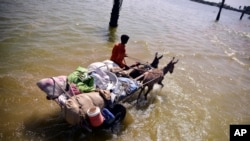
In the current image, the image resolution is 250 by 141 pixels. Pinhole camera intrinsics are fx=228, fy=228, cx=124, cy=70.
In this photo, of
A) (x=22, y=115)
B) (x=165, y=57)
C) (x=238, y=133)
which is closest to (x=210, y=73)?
(x=165, y=57)

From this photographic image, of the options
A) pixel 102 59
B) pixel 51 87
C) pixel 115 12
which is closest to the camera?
pixel 51 87

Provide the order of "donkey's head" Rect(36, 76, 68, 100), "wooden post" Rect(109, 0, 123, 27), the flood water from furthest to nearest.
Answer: "wooden post" Rect(109, 0, 123, 27), the flood water, "donkey's head" Rect(36, 76, 68, 100)

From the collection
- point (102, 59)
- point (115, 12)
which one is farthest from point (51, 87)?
point (115, 12)

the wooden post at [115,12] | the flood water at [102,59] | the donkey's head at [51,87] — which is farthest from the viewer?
the wooden post at [115,12]

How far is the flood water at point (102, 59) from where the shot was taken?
6.46 meters

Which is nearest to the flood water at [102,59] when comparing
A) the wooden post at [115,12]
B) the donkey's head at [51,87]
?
the wooden post at [115,12]

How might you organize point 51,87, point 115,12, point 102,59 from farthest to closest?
point 115,12
point 102,59
point 51,87

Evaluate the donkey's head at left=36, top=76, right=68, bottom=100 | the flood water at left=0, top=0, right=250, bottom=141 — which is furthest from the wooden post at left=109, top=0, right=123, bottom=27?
the donkey's head at left=36, top=76, right=68, bottom=100

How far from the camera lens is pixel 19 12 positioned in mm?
14773

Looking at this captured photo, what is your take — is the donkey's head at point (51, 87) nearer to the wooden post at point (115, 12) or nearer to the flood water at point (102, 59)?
the flood water at point (102, 59)

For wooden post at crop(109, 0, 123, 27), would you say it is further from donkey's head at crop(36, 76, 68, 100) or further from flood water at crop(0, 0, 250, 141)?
donkey's head at crop(36, 76, 68, 100)

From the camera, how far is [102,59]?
1116 cm

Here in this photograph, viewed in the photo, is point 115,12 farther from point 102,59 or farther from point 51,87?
point 51,87

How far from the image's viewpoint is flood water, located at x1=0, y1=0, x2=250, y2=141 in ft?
21.2
